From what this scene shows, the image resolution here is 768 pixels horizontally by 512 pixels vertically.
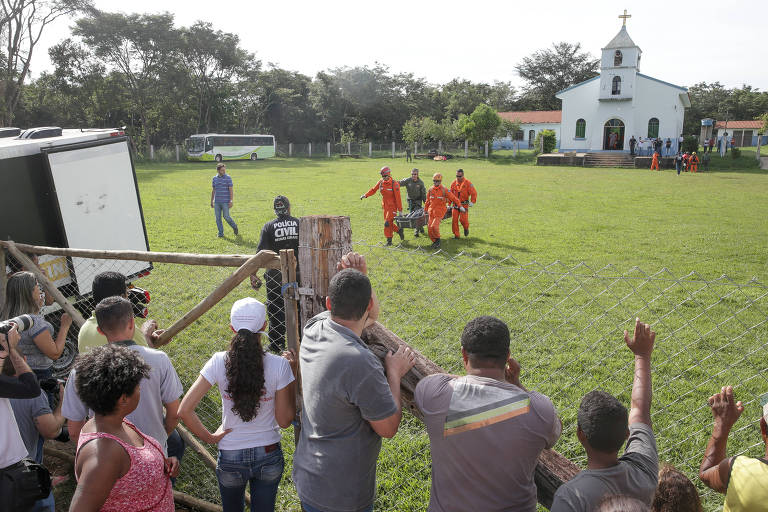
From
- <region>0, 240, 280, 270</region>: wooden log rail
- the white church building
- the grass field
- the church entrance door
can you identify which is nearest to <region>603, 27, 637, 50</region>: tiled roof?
the white church building

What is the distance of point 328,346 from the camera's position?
2.23 meters

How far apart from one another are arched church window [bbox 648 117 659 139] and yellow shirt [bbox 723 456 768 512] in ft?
138

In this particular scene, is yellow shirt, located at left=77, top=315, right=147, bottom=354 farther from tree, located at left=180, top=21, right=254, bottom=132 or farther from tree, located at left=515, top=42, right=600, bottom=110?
tree, located at left=515, top=42, right=600, bottom=110

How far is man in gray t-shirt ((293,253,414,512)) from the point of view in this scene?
2.15 meters

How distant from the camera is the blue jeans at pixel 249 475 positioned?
2.71 metres

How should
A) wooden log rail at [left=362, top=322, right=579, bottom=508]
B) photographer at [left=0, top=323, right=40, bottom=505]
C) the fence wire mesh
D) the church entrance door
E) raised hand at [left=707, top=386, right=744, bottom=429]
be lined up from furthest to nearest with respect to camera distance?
the church entrance door → the fence wire mesh → photographer at [left=0, top=323, right=40, bottom=505] → wooden log rail at [left=362, top=322, right=579, bottom=508] → raised hand at [left=707, top=386, right=744, bottom=429]

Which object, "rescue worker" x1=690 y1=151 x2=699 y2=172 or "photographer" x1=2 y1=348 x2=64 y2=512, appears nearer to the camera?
"photographer" x1=2 y1=348 x2=64 y2=512

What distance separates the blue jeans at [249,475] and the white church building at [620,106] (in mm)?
41379

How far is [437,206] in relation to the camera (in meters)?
10.9

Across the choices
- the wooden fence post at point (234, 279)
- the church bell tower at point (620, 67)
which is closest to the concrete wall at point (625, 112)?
the church bell tower at point (620, 67)

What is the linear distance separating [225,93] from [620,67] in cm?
3382

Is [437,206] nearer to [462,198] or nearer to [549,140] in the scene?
[462,198]

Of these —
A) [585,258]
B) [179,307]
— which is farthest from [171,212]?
[585,258]

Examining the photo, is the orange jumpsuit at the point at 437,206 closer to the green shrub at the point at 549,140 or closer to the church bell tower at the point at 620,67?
the green shrub at the point at 549,140
